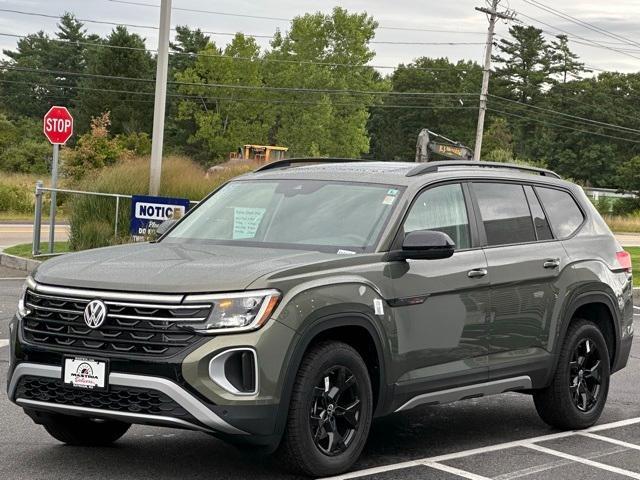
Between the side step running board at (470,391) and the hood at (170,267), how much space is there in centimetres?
104

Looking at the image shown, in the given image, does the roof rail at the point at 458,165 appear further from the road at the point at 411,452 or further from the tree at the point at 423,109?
the tree at the point at 423,109

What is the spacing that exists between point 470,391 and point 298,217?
149cm

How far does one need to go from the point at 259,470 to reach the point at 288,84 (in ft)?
284

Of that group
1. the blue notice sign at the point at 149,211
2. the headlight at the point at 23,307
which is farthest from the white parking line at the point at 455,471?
the blue notice sign at the point at 149,211

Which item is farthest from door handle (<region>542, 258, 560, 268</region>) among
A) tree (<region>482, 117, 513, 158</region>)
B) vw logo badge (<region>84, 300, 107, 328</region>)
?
tree (<region>482, 117, 513, 158</region>)

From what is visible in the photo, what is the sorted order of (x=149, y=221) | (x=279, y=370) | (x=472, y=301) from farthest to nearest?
1. (x=149, y=221)
2. (x=472, y=301)
3. (x=279, y=370)

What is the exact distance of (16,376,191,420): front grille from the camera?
18.7ft

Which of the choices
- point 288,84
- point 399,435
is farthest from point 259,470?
point 288,84

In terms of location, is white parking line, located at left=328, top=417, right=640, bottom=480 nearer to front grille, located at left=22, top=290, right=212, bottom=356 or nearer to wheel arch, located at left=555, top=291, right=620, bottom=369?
wheel arch, located at left=555, top=291, right=620, bottom=369

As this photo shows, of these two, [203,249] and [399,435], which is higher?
[203,249]

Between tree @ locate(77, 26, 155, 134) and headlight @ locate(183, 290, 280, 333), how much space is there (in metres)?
90.9

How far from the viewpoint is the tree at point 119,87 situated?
316 ft

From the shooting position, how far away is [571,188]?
8758mm

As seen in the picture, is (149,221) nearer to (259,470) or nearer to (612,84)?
(259,470)
